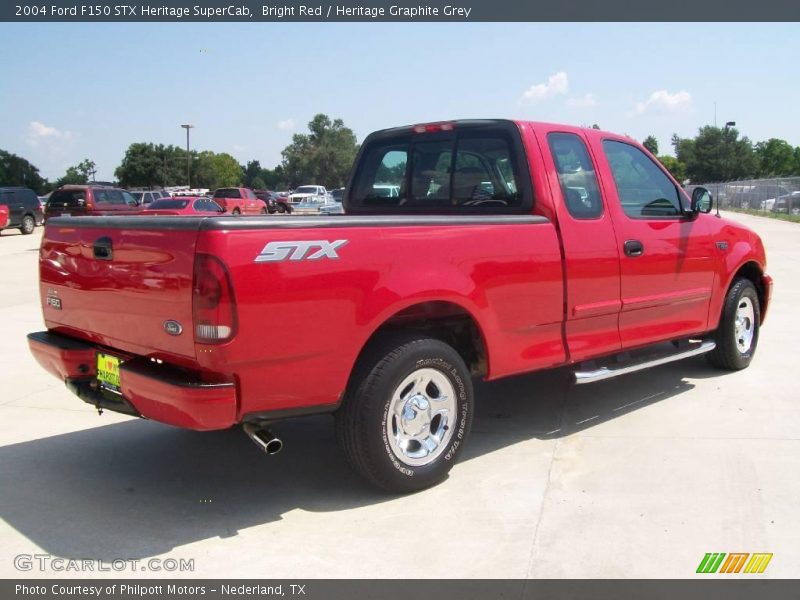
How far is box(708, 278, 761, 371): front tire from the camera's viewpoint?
22.2ft

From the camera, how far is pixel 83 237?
4.40m

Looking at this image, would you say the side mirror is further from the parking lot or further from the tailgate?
the tailgate

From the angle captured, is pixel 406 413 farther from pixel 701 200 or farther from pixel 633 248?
pixel 701 200

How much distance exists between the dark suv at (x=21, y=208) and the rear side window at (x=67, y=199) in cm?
340

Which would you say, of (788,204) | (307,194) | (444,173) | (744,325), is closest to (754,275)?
(744,325)

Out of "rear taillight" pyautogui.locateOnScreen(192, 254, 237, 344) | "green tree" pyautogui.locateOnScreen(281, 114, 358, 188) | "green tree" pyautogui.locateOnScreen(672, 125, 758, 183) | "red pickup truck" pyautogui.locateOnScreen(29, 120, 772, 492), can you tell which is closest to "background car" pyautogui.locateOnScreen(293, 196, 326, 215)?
"red pickup truck" pyautogui.locateOnScreen(29, 120, 772, 492)

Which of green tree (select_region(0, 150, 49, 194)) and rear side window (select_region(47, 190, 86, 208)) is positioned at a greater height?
green tree (select_region(0, 150, 49, 194))

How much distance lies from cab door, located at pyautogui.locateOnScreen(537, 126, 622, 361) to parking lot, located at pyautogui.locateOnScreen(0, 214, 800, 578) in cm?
70

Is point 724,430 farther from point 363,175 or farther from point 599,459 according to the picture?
point 363,175

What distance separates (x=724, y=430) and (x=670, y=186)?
195 cm

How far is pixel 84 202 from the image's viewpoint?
26016 mm

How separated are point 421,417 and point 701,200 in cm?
325

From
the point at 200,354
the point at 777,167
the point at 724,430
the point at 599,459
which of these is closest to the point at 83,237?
the point at 200,354

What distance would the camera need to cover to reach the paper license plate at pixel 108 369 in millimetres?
4254
